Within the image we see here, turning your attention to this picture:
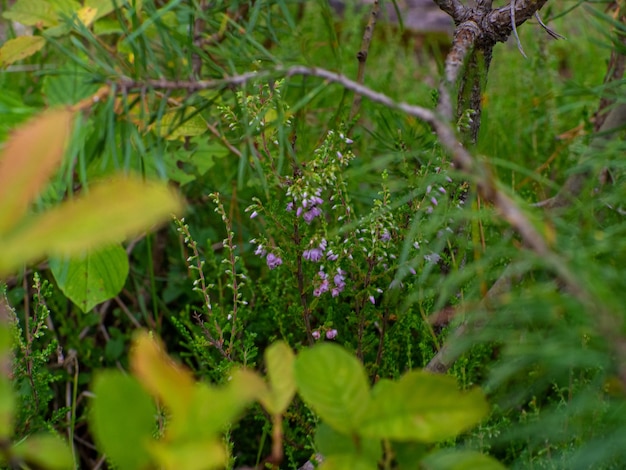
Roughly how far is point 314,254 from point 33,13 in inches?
36.4

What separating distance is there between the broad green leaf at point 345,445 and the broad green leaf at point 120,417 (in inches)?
6.8

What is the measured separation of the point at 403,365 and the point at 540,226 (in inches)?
31.9

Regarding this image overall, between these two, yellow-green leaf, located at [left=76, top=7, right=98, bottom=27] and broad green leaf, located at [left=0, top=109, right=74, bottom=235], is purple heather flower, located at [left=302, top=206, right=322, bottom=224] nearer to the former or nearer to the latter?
broad green leaf, located at [left=0, top=109, right=74, bottom=235]

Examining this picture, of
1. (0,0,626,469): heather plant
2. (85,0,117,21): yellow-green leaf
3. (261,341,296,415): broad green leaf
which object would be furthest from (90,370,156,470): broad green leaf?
(85,0,117,21): yellow-green leaf

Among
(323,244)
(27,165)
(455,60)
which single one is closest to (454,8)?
(455,60)

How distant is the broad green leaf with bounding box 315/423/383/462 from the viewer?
67 centimetres

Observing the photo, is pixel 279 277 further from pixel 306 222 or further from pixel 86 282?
pixel 86 282

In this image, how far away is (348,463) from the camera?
654 millimetres

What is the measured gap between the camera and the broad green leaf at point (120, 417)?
1.94ft

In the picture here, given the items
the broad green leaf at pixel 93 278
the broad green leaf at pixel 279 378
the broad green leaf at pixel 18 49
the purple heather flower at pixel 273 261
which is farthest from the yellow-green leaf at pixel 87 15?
the broad green leaf at pixel 279 378

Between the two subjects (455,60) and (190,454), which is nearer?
(190,454)

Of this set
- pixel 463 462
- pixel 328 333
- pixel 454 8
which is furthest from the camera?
pixel 328 333

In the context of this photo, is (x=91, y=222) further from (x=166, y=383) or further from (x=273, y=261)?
(x=273, y=261)

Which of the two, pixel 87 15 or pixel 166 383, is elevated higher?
pixel 87 15
